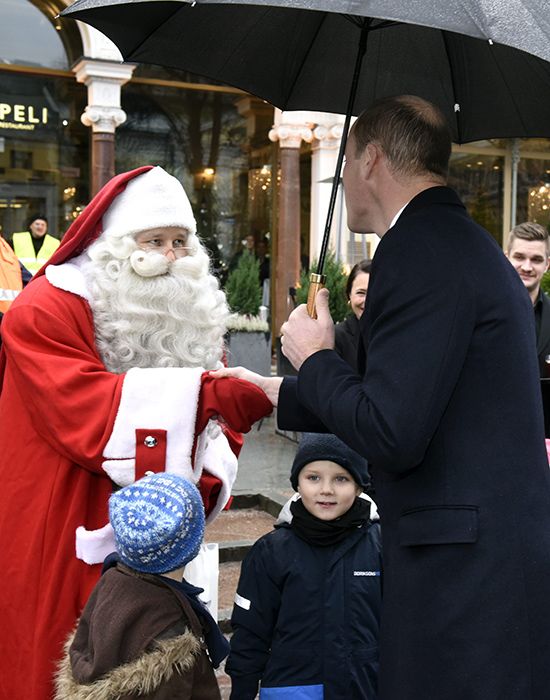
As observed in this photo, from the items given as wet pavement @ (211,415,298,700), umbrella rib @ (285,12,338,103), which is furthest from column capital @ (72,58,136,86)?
umbrella rib @ (285,12,338,103)

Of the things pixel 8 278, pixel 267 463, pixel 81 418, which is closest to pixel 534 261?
pixel 81 418

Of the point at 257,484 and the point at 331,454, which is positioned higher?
the point at 331,454

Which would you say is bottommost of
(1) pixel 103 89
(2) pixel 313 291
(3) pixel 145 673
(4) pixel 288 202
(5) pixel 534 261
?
(3) pixel 145 673

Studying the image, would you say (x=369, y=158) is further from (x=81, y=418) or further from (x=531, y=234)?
(x=531, y=234)

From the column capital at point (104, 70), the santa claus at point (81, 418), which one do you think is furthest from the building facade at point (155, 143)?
the santa claus at point (81, 418)

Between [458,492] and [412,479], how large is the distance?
11cm

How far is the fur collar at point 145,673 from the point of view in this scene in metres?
2.29

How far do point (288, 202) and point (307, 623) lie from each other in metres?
13.3

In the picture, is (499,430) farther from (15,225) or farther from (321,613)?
(15,225)

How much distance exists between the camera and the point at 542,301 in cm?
505

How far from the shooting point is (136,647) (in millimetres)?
2355

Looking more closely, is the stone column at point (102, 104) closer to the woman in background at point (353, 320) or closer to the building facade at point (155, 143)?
→ the building facade at point (155, 143)

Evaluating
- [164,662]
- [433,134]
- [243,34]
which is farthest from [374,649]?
[243,34]

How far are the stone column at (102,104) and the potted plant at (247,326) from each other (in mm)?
3623
